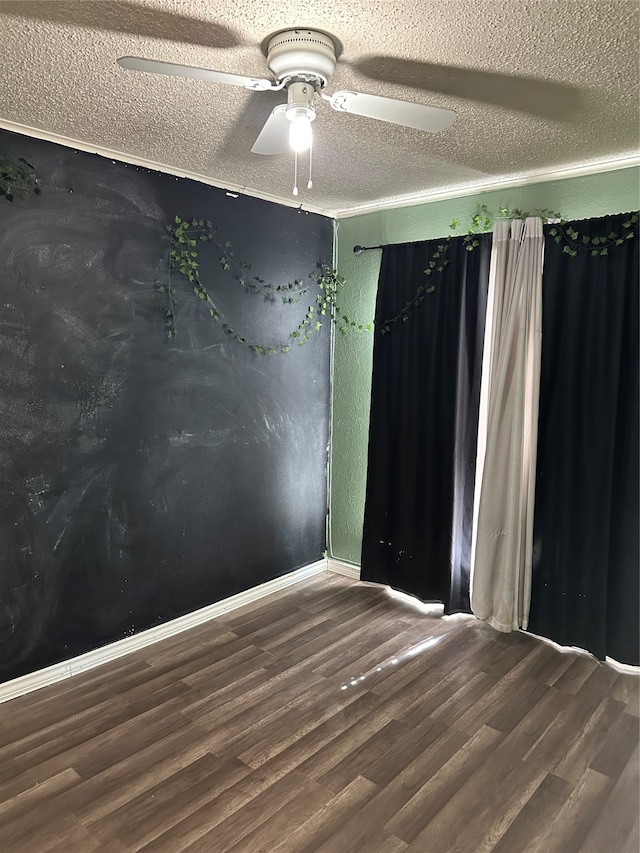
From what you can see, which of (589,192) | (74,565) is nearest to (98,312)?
(74,565)

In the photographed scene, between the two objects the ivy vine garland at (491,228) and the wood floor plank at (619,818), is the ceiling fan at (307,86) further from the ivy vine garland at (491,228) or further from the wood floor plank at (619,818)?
the wood floor plank at (619,818)

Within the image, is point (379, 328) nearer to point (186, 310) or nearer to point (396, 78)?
point (186, 310)

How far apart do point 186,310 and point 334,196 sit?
115cm

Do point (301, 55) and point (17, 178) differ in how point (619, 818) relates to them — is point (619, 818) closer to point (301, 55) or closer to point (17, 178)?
point (301, 55)

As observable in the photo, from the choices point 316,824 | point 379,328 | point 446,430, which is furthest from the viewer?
point 379,328

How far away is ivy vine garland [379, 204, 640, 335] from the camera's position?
108 inches

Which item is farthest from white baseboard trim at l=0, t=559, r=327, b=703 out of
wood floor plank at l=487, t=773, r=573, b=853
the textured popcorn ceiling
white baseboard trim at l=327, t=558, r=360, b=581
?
the textured popcorn ceiling

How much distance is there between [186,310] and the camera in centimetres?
310

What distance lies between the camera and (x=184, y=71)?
1.56 meters

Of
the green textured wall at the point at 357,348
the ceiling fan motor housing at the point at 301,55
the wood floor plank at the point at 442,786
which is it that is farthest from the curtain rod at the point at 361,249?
the wood floor plank at the point at 442,786

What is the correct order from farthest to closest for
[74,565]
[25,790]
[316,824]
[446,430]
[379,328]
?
[379,328] < [446,430] < [74,565] < [25,790] < [316,824]

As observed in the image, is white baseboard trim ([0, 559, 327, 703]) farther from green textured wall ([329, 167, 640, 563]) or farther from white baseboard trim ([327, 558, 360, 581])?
green textured wall ([329, 167, 640, 563])

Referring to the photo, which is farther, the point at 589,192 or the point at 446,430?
the point at 446,430

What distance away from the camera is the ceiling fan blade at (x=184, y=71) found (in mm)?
1496
